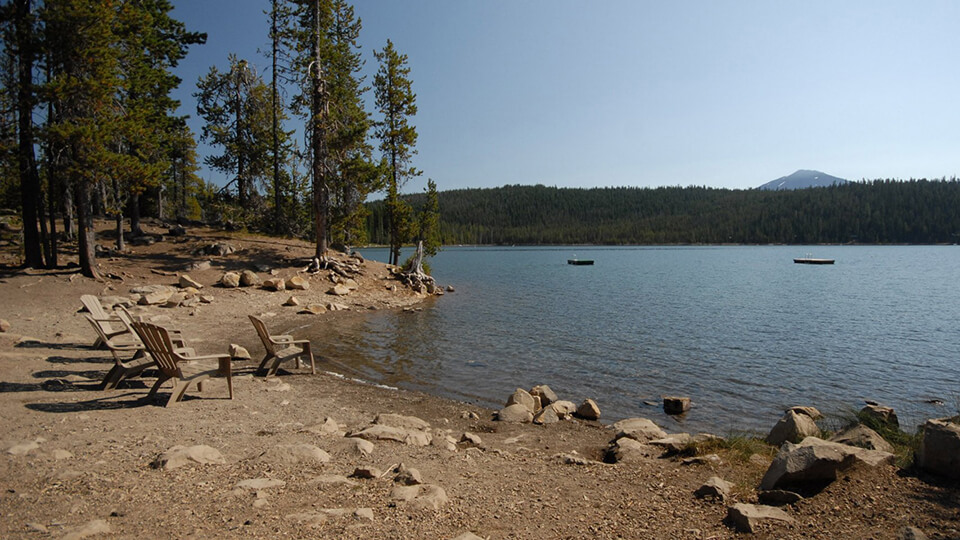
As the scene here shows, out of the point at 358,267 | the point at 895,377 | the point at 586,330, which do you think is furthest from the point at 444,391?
the point at 358,267

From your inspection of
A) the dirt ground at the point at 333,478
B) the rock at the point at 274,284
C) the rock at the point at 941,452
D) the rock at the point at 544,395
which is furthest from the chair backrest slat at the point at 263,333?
the rock at the point at 274,284

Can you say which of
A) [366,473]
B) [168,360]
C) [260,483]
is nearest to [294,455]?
[260,483]

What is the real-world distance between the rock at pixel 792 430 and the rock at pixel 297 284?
19.5m

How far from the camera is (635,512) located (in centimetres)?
504

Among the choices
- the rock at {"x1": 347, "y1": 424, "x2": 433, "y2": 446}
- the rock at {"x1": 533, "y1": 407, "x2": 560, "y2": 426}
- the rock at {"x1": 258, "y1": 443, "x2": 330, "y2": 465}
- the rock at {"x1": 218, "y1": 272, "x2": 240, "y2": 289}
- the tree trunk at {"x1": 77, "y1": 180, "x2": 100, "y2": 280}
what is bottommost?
the rock at {"x1": 533, "y1": 407, "x2": 560, "y2": 426}

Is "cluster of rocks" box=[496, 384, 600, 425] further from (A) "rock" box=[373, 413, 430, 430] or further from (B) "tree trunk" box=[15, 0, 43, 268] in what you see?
(B) "tree trunk" box=[15, 0, 43, 268]

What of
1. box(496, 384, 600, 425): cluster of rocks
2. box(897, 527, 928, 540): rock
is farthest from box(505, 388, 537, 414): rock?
box(897, 527, 928, 540): rock

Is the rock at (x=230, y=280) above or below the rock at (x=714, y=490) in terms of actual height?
above

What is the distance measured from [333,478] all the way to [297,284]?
1888 cm

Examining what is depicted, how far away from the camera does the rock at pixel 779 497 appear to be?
4.98 metres

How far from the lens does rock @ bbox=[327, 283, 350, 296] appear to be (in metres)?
24.1

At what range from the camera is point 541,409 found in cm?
1029

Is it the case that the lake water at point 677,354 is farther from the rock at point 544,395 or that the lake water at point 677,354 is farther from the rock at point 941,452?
the rock at point 941,452

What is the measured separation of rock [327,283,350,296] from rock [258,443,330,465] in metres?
18.4
